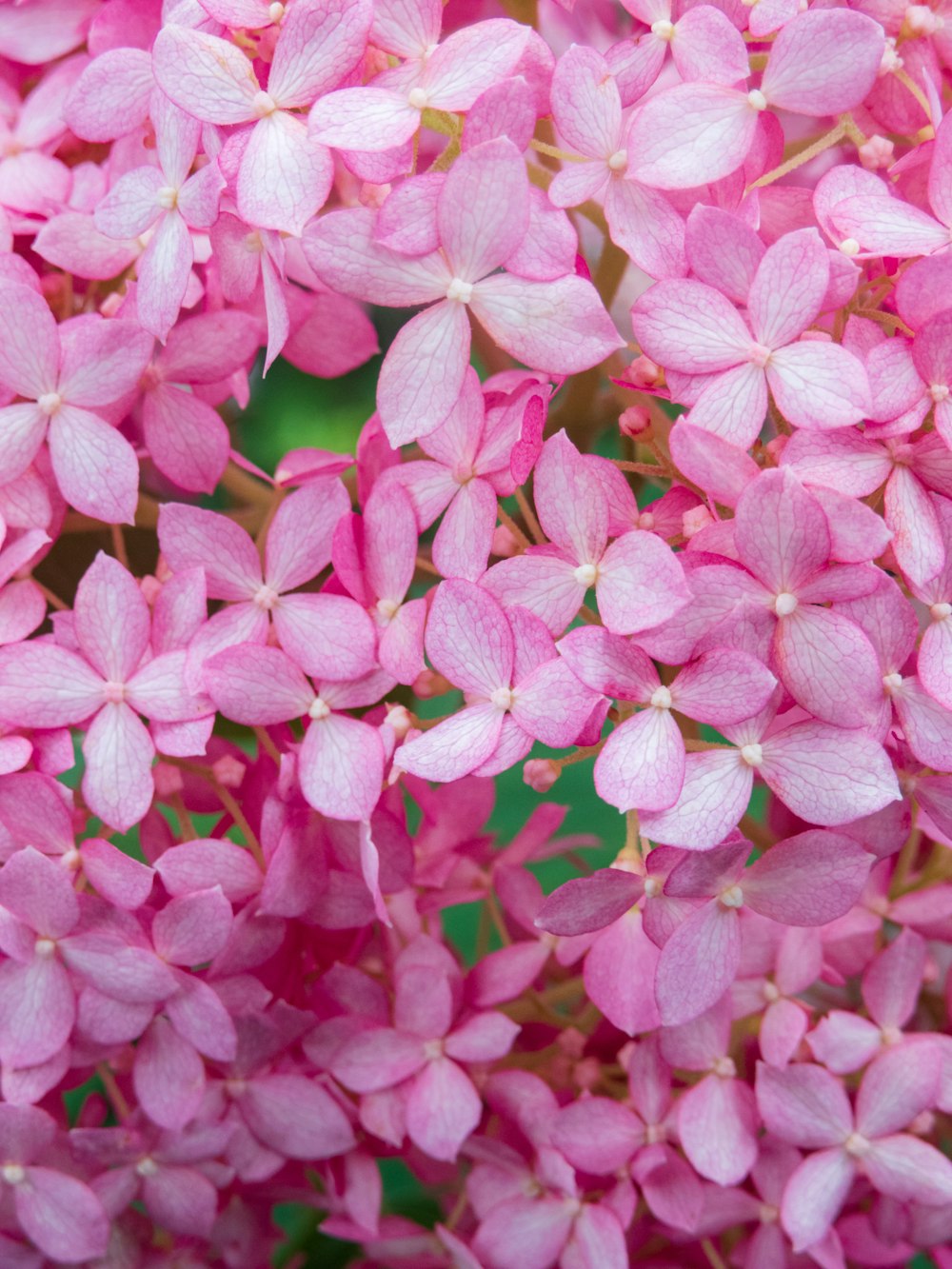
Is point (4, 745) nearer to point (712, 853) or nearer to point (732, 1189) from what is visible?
point (712, 853)

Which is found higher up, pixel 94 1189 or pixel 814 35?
pixel 814 35

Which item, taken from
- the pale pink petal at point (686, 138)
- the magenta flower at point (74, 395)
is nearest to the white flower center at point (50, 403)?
the magenta flower at point (74, 395)

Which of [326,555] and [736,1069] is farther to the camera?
[736,1069]

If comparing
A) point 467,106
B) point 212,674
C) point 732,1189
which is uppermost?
point 467,106

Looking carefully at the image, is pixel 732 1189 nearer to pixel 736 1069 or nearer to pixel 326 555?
pixel 736 1069

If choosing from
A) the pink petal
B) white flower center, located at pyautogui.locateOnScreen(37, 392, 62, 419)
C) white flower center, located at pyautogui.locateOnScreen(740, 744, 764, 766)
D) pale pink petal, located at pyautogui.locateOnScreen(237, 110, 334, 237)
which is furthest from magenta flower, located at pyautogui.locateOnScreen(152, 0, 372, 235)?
the pink petal

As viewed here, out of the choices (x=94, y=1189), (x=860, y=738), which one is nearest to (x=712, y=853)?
(x=860, y=738)
